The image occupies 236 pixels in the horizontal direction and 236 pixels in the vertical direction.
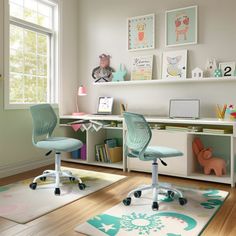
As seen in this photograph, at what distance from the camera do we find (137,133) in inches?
98.5

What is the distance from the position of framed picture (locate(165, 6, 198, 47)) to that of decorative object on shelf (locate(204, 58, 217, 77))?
1.11 feet

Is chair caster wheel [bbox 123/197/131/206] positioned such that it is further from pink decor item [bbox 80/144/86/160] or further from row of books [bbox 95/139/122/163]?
pink decor item [bbox 80/144/86/160]

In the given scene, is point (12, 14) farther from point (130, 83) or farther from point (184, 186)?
point (184, 186)

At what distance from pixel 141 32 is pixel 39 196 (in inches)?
104

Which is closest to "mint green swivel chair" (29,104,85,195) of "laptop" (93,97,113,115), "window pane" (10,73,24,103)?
"window pane" (10,73,24,103)

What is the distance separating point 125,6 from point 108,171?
2405mm

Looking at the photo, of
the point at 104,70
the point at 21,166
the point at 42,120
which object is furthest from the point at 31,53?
the point at 21,166

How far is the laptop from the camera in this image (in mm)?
4301

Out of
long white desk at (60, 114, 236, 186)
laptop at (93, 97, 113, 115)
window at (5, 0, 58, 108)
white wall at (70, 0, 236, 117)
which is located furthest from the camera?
laptop at (93, 97, 113, 115)

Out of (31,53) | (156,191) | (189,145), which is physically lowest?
(156,191)

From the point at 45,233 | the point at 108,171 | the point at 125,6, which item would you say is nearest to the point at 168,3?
the point at 125,6

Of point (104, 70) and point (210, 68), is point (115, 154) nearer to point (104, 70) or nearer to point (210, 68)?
point (104, 70)

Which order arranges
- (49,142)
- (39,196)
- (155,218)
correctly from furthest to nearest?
1. (49,142)
2. (39,196)
3. (155,218)

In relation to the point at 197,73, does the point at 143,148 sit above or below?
below
